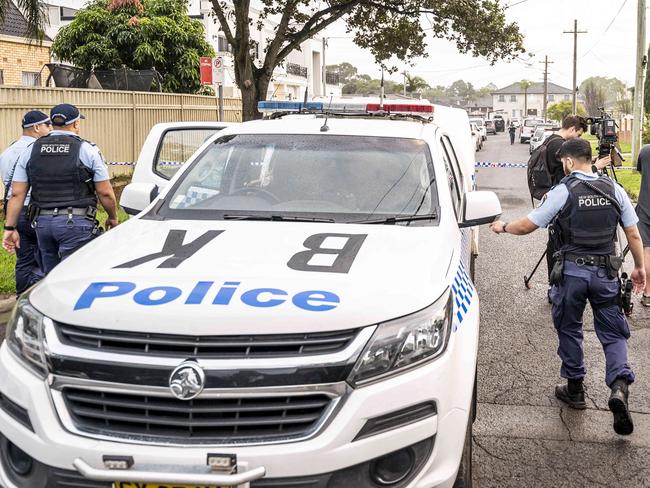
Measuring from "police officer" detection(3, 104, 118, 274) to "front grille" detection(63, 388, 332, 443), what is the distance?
3403 mm

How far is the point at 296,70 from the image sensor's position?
54125 mm

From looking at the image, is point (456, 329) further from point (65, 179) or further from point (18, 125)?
point (18, 125)

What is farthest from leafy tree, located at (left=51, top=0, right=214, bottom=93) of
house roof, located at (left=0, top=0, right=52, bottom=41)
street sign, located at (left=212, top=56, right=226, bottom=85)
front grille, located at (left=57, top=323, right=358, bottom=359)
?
front grille, located at (left=57, top=323, right=358, bottom=359)

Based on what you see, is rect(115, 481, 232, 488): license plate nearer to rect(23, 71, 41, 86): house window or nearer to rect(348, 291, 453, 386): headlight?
rect(348, 291, 453, 386): headlight

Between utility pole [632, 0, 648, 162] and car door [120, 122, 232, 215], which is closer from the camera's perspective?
car door [120, 122, 232, 215]

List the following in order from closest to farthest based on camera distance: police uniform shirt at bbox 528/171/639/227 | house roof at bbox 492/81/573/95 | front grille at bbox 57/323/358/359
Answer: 1. front grille at bbox 57/323/358/359
2. police uniform shirt at bbox 528/171/639/227
3. house roof at bbox 492/81/573/95

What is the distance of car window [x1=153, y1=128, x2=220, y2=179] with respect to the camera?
8.23m

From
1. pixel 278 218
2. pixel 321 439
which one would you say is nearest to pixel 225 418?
pixel 321 439

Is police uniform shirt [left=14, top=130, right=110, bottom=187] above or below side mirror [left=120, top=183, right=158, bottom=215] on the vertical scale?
above

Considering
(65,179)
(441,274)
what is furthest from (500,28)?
(441,274)

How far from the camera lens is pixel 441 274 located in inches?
135

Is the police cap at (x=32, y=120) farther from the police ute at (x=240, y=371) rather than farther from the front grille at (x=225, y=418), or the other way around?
the front grille at (x=225, y=418)

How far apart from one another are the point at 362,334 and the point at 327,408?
0.29 meters

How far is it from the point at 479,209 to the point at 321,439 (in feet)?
6.70
